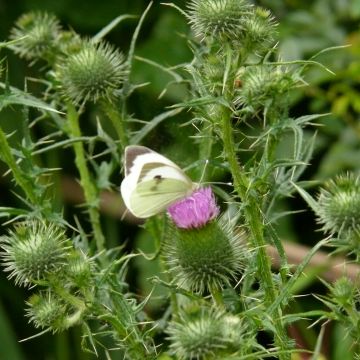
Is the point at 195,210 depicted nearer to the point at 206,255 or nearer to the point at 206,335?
the point at 206,255

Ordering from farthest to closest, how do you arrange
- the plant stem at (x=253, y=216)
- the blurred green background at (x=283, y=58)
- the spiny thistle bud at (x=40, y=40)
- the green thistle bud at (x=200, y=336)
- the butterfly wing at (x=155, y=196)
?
the blurred green background at (x=283, y=58) < the spiny thistle bud at (x=40, y=40) < the butterfly wing at (x=155, y=196) < the plant stem at (x=253, y=216) < the green thistle bud at (x=200, y=336)

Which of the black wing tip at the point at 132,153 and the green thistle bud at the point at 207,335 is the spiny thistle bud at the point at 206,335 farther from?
the black wing tip at the point at 132,153

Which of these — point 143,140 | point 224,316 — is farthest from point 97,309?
point 143,140

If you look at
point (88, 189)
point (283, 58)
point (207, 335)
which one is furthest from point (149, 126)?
point (283, 58)

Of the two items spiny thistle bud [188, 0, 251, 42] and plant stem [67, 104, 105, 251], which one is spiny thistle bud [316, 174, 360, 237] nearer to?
spiny thistle bud [188, 0, 251, 42]

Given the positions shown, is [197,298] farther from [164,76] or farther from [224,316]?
[164,76]

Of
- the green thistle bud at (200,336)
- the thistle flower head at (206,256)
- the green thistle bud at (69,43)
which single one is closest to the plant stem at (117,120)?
the green thistle bud at (69,43)
